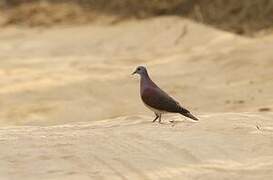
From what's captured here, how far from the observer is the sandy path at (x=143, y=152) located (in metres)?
6.30

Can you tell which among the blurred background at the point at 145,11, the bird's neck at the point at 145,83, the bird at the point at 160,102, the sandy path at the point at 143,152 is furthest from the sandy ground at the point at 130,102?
the blurred background at the point at 145,11

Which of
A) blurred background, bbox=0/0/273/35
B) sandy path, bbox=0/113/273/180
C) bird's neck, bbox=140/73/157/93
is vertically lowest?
sandy path, bbox=0/113/273/180

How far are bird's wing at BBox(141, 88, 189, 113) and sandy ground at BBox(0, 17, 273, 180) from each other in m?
0.18

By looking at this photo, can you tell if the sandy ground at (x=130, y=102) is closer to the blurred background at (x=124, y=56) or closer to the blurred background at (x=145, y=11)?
the blurred background at (x=124, y=56)

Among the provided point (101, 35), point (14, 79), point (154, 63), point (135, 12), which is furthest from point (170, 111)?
point (135, 12)

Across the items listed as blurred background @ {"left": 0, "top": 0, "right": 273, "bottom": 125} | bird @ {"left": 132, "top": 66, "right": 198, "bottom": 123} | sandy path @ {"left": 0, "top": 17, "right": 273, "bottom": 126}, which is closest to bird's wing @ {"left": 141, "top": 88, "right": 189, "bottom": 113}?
bird @ {"left": 132, "top": 66, "right": 198, "bottom": 123}

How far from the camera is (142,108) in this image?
13.5 meters

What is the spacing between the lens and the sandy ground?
6500mm

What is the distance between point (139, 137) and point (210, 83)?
27.6ft

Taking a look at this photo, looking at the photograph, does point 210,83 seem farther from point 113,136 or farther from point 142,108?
point 113,136

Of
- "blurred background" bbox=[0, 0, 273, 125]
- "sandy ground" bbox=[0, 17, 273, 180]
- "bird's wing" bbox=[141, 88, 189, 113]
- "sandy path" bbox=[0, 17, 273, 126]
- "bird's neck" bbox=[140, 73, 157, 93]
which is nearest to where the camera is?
"sandy ground" bbox=[0, 17, 273, 180]

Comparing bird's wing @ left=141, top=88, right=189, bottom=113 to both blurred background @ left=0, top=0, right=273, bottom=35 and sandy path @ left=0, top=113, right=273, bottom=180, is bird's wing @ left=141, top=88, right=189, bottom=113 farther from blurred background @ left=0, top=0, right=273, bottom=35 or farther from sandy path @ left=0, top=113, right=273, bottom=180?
blurred background @ left=0, top=0, right=273, bottom=35

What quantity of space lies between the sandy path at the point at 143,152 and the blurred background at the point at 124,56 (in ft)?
15.1

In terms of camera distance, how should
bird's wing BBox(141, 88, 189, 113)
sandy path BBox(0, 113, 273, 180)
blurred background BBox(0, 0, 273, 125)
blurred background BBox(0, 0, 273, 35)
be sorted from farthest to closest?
1. blurred background BBox(0, 0, 273, 35)
2. blurred background BBox(0, 0, 273, 125)
3. bird's wing BBox(141, 88, 189, 113)
4. sandy path BBox(0, 113, 273, 180)
